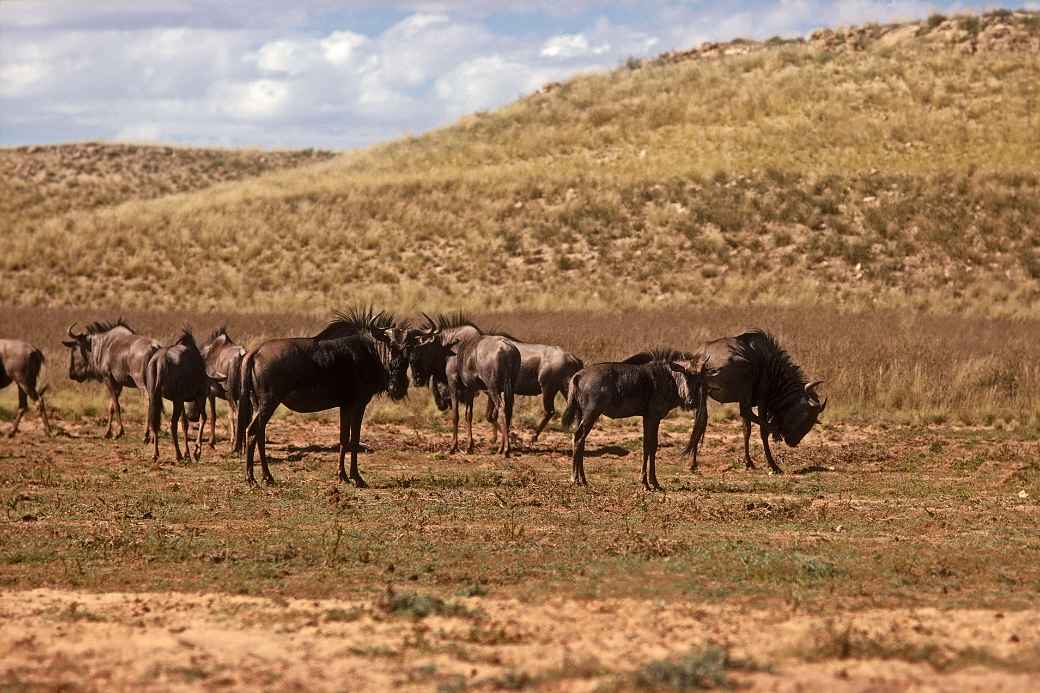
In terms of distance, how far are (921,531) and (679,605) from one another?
166 inches

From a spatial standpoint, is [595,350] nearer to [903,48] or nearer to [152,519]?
[152,519]

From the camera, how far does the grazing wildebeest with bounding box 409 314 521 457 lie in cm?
1912

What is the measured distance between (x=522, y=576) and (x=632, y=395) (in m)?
5.41

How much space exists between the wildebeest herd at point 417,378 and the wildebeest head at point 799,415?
0.01 m

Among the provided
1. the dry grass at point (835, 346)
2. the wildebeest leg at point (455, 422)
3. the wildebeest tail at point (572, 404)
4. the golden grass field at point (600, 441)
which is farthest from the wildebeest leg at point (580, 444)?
the dry grass at point (835, 346)

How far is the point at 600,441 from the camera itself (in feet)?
66.6

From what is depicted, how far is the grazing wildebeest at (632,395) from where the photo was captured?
1551 cm

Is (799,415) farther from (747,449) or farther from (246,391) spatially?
(246,391)

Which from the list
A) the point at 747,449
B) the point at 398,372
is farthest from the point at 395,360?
the point at 747,449

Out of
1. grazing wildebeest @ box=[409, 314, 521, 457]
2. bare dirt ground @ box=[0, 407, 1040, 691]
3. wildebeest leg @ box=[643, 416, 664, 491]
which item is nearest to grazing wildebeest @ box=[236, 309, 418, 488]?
bare dirt ground @ box=[0, 407, 1040, 691]

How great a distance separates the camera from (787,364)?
18.0 m

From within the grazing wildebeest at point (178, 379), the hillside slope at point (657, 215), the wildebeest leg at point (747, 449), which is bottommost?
the wildebeest leg at point (747, 449)

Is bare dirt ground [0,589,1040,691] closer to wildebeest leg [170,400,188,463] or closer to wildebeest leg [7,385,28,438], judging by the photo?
wildebeest leg [170,400,188,463]

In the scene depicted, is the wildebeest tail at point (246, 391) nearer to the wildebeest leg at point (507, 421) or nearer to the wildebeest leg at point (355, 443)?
the wildebeest leg at point (355, 443)
